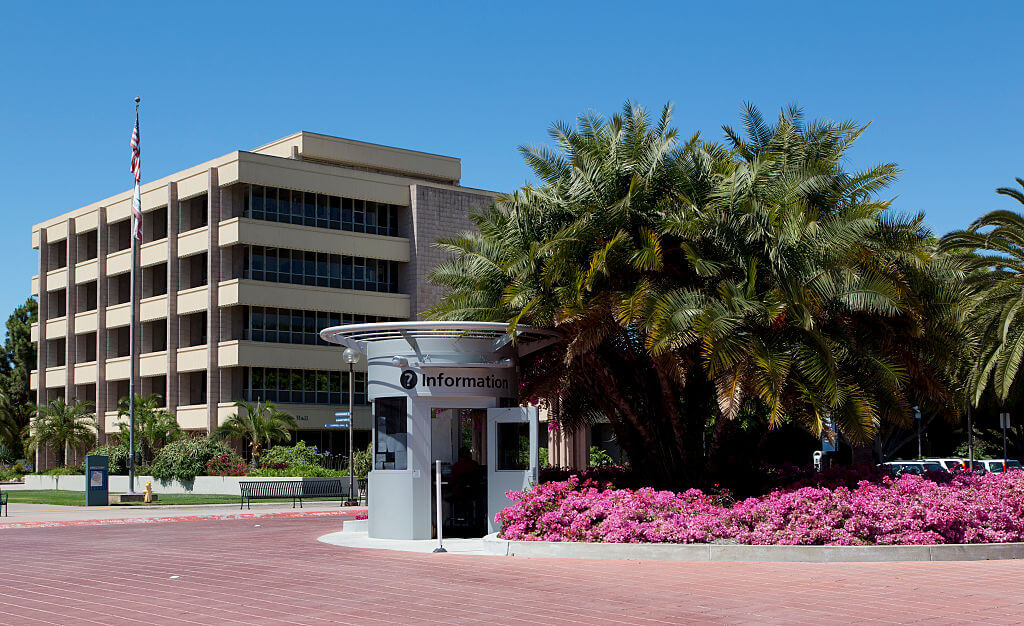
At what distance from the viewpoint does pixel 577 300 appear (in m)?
18.4

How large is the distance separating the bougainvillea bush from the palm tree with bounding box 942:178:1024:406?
43.6 feet

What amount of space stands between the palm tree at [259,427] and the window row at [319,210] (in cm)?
1064

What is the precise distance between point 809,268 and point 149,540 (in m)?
12.6

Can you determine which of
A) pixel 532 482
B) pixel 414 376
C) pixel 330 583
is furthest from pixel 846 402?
pixel 330 583

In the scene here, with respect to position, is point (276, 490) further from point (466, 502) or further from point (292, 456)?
point (466, 502)

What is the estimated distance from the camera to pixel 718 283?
1858 cm

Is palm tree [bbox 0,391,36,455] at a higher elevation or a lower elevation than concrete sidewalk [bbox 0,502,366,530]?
higher

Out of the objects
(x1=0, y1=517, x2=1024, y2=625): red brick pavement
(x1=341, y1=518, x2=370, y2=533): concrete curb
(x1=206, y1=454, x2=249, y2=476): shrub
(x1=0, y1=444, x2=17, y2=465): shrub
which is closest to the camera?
(x1=0, y1=517, x2=1024, y2=625): red brick pavement

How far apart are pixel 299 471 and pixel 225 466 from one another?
14.2 feet

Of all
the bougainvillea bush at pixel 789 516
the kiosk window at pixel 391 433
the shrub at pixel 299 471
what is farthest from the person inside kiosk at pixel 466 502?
the shrub at pixel 299 471

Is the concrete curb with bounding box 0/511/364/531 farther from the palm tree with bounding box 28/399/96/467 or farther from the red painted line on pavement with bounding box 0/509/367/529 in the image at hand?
the palm tree with bounding box 28/399/96/467

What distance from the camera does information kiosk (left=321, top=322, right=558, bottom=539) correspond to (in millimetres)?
19281

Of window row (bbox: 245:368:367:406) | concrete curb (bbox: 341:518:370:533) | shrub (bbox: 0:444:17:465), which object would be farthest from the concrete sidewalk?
shrub (bbox: 0:444:17:465)

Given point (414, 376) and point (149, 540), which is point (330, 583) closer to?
point (414, 376)
